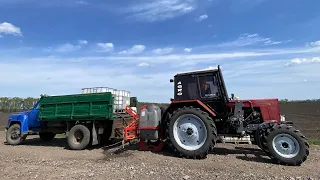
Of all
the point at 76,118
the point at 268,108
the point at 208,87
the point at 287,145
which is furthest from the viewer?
the point at 76,118

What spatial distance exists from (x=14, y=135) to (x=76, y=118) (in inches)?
144

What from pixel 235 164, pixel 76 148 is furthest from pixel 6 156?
pixel 235 164

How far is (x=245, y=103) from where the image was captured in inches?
334

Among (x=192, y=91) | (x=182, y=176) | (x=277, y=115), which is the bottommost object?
(x=182, y=176)

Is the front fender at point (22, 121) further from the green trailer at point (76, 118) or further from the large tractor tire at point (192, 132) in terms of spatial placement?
the large tractor tire at point (192, 132)

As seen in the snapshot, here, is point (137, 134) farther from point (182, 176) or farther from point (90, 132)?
point (182, 176)

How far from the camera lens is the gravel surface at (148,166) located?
648 centimetres

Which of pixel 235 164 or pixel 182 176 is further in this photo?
pixel 235 164

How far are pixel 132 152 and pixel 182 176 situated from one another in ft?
11.1

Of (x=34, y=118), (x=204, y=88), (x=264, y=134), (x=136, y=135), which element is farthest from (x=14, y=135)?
(x=264, y=134)

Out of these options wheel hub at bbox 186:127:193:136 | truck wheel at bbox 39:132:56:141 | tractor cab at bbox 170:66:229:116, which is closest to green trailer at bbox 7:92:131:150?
truck wheel at bbox 39:132:56:141

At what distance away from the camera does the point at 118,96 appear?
11.3 meters

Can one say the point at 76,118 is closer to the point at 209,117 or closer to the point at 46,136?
the point at 46,136

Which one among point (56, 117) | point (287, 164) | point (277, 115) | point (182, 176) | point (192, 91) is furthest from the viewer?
point (56, 117)
